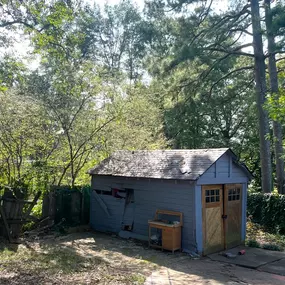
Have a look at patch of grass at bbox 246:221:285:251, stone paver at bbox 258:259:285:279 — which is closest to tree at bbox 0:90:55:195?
stone paver at bbox 258:259:285:279

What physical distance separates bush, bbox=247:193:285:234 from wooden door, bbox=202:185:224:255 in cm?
352

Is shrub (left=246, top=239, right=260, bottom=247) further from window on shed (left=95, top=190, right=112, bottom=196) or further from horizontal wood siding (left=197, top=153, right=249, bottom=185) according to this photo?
window on shed (left=95, top=190, right=112, bottom=196)

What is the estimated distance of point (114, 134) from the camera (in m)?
11.4

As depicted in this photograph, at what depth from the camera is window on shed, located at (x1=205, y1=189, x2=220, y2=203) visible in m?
8.52

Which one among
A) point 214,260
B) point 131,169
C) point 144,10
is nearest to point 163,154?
point 131,169

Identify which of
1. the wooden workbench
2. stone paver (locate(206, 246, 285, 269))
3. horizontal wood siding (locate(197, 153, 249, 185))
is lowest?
stone paver (locate(206, 246, 285, 269))

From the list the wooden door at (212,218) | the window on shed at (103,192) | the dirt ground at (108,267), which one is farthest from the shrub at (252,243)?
the window on shed at (103,192)

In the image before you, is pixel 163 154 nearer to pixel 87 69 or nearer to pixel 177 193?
pixel 177 193

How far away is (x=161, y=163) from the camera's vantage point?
9523 mm

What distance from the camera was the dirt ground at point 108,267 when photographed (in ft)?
19.8

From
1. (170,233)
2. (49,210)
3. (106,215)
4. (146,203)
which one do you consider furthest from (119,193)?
(170,233)

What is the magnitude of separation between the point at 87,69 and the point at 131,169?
366 cm

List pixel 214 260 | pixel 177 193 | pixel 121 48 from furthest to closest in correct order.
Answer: pixel 121 48 → pixel 177 193 → pixel 214 260

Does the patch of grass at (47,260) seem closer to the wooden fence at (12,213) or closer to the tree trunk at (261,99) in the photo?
the wooden fence at (12,213)
